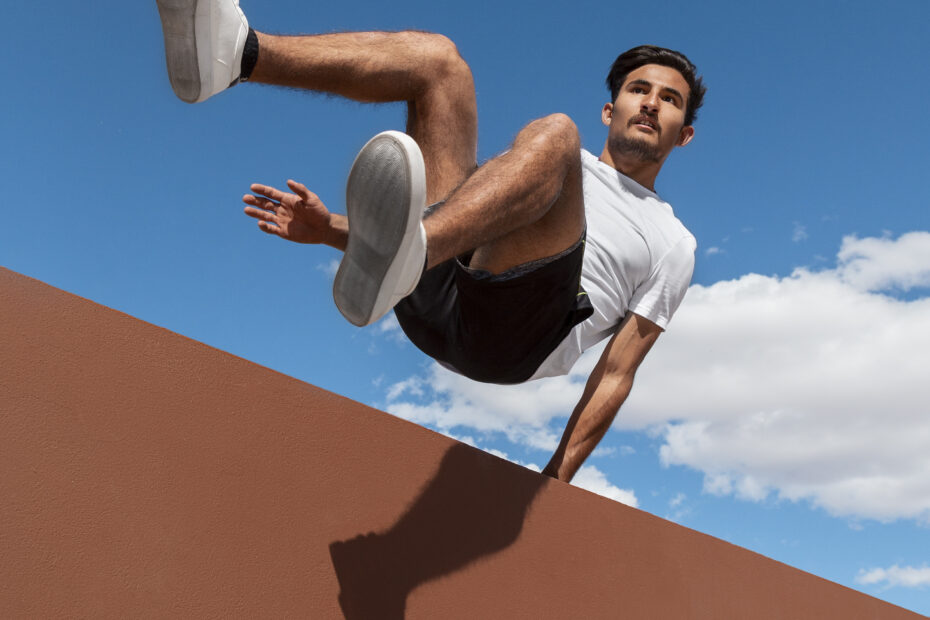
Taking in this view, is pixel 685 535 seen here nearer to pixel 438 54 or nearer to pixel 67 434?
pixel 438 54

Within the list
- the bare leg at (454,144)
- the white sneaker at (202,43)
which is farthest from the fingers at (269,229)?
the white sneaker at (202,43)

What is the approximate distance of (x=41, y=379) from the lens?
3.77 feet

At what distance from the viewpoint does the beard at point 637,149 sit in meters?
2.31

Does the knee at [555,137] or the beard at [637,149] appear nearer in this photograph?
the knee at [555,137]

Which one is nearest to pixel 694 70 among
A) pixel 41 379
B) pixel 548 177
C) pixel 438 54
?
pixel 438 54

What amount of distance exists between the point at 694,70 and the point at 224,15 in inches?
60.4

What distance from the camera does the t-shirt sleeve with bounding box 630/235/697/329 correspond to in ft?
7.00

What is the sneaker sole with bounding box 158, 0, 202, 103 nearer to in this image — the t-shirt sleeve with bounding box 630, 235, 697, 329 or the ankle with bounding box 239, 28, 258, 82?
the ankle with bounding box 239, 28, 258, 82

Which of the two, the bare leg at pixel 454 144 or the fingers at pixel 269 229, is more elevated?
the bare leg at pixel 454 144

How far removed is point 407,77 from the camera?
68.6 inches

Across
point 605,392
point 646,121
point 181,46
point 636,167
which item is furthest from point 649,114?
point 181,46

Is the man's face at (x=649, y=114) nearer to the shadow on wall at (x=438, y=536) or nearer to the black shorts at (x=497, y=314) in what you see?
the black shorts at (x=497, y=314)

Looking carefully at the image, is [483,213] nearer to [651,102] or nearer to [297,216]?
[297,216]

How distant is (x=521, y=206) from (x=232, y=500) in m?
0.64
